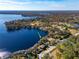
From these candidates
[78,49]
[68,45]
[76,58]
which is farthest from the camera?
[68,45]

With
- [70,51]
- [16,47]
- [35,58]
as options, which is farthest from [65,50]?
[16,47]

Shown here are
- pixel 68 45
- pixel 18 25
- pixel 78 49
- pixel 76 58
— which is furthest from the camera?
pixel 18 25

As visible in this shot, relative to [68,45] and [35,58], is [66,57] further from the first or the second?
[35,58]

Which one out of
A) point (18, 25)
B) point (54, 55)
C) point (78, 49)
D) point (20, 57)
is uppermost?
point (78, 49)

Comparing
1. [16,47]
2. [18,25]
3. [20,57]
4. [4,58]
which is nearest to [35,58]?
[20,57]

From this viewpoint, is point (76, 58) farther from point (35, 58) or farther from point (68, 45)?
point (35, 58)

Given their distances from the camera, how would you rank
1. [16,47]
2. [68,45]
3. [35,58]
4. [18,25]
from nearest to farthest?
[68,45]
[35,58]
[16,47]
[18,25]

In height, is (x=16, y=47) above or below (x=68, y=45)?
below

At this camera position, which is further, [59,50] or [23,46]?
[23,46]

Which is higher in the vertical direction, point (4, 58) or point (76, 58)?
point (76, 58)
